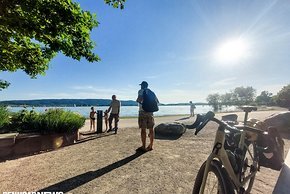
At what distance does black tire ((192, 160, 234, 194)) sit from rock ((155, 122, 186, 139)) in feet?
22.3

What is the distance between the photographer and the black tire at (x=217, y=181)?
2.32 metres

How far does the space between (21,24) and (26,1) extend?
499mm

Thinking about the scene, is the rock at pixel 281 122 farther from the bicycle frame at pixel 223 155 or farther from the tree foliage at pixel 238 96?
the tree foliage at pixel 238 96

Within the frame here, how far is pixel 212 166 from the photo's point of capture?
261 centimetres

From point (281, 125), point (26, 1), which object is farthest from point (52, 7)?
point (281, 125)

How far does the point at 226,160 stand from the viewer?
2.45 metres

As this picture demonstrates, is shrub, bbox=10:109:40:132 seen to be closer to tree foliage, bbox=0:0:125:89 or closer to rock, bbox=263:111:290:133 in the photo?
tree foliage, bbox=0:0:125:89

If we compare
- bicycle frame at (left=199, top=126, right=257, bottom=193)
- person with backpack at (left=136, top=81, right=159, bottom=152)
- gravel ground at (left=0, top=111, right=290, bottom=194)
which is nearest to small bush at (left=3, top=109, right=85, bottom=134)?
gravel ground at (left=0, top=111, right=290, bottom=194)

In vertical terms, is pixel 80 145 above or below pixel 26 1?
below

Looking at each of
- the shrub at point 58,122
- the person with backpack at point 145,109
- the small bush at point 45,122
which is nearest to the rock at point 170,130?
the person with backpack at point 145,109

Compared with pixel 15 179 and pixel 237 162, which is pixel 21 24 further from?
pixel 237 162

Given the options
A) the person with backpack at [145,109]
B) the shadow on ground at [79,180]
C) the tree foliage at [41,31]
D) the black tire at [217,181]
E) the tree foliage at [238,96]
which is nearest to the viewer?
the black tire at [217,181]

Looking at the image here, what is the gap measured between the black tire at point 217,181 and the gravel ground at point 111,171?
1064mm

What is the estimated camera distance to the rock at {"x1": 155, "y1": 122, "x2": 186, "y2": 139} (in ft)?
32.7
